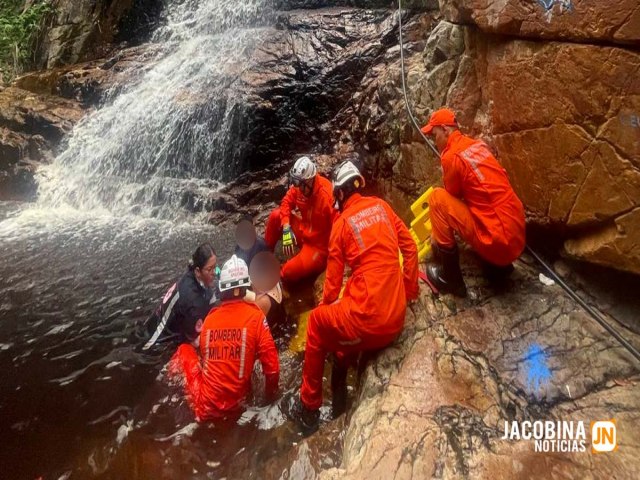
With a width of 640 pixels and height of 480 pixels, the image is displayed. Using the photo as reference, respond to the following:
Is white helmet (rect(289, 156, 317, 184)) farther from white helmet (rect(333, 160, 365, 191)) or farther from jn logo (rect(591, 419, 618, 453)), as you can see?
jn logo (rect(591, 419, 618, 453))

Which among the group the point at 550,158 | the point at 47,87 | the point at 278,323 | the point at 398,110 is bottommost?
the point at 278,323

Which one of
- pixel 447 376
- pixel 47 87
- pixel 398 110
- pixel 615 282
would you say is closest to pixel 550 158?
pixel 615 282

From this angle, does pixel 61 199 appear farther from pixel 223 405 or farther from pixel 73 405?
pixel 223 405

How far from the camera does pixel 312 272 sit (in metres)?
5.47

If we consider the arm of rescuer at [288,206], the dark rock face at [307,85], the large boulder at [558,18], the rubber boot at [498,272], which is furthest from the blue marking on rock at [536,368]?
the dark rock face at [307,85]

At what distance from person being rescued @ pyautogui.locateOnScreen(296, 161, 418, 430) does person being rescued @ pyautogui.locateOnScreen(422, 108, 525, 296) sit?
0.38 metres

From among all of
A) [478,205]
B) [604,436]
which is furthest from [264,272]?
[604,436]

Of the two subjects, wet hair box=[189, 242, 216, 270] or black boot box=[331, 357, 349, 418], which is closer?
black boot box=[331, 357, 349, 418]

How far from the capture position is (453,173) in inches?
142

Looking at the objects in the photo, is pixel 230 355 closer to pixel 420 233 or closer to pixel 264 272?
pixel 264 272

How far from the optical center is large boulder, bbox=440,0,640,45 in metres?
2.85

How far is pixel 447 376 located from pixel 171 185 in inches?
298

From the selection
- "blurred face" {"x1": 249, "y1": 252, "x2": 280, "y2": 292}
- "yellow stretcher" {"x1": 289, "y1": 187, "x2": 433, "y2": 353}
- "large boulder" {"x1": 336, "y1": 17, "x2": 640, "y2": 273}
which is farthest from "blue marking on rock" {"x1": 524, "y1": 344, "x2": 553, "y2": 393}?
"blurred face" {"x1": 249, "y1": 252, "x2": 280, "y2": 292}

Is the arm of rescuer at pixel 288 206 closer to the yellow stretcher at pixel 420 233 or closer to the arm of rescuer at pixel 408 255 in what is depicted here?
the yellow stretcher at pixel 420 233
